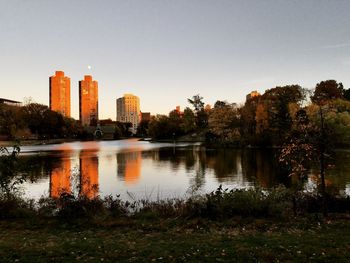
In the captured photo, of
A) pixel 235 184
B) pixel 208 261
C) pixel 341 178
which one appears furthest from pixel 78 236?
pixel 341 178

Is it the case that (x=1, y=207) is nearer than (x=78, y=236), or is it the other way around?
(x=78, y=236)

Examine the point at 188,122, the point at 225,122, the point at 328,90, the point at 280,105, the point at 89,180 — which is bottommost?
the point at 89,180

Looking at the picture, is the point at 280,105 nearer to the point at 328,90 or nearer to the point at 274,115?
the point at 274,115

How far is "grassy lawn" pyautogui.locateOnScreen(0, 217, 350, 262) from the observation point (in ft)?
23.0

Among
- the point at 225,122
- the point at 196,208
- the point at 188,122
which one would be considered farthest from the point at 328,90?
the point at 196,208

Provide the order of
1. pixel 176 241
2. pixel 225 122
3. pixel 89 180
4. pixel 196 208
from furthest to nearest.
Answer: pixel 225 122 < pixel 89 180 < pixel 196 208 < pixel 176 241

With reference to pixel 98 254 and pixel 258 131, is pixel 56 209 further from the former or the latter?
pixel 258 131

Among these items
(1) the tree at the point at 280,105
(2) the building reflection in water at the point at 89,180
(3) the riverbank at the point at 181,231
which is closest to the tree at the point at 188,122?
(1) the tree at the point at 280,105

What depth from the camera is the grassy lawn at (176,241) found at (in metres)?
7.02

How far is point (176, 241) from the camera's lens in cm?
831

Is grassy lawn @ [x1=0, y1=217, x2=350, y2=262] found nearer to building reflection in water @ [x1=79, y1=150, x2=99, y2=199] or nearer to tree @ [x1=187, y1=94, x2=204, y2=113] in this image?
building reflection in water @ [x1=79, y1=150, x2=99, y2=199]

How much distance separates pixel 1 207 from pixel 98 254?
20.3 feet

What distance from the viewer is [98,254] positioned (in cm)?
729

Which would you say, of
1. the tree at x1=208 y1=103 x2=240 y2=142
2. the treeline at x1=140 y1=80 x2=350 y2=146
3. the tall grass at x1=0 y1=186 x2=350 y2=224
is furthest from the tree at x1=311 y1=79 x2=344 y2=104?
the tall grass at x1=0 y1=186 x2=350 y2=224
